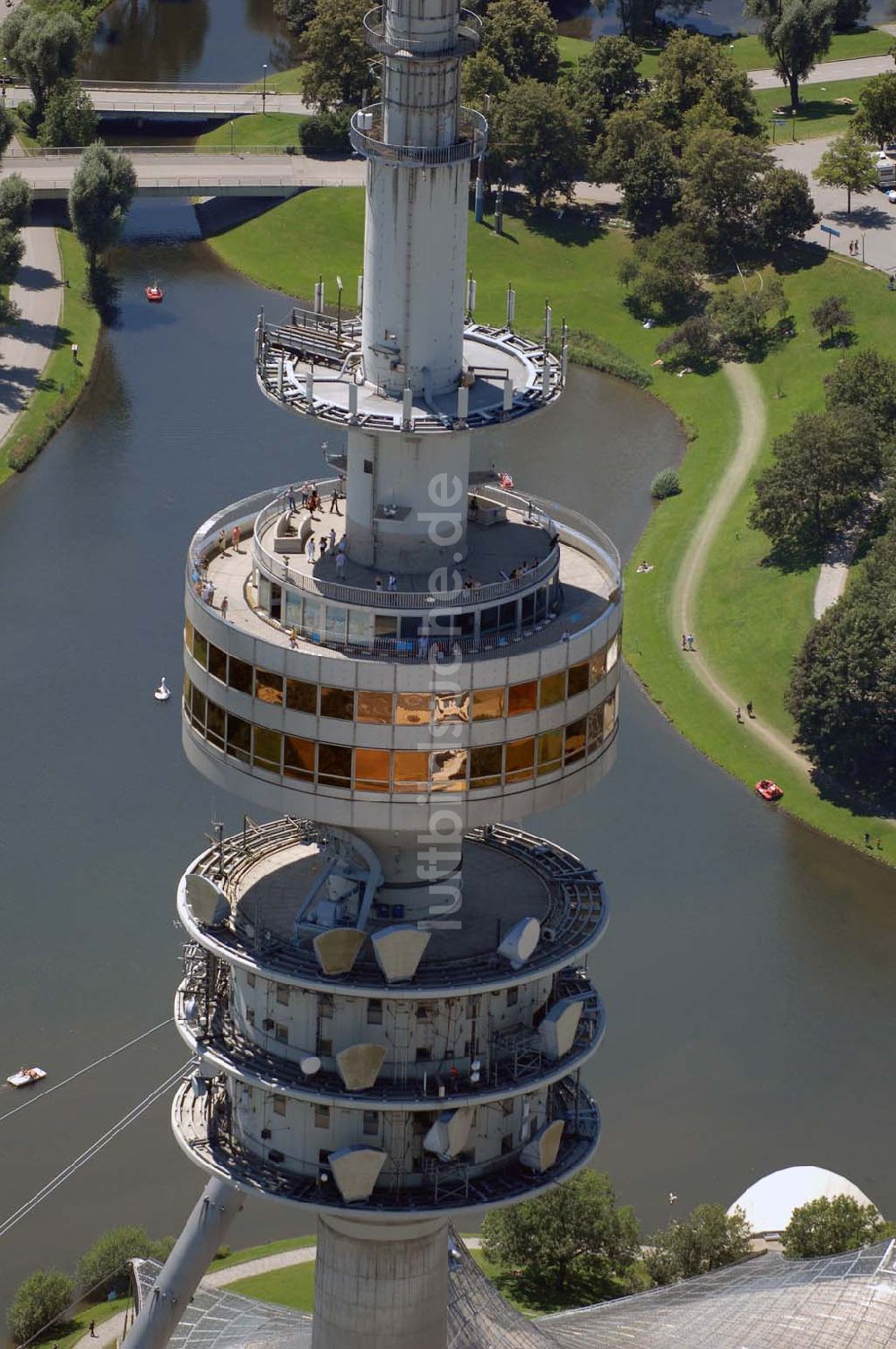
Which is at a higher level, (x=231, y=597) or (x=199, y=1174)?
(x=231, y=597)

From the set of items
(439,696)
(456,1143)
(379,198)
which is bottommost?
(456,1143)

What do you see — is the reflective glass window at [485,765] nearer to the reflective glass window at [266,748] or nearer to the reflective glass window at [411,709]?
the reflective glass window at [411,709]

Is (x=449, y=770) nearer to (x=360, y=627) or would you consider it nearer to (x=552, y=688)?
(x=552, y=688)

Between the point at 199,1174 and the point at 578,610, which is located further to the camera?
the point at 199,1174

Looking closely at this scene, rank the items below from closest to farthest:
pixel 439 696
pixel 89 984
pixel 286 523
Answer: pixel 439 696 < pixel 286 523 < pixel 89 984

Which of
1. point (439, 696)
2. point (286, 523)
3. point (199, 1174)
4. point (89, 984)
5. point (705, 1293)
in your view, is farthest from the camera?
point (89, 984)

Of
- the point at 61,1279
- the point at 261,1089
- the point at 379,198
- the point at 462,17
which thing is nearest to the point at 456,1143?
the point at 261,1089

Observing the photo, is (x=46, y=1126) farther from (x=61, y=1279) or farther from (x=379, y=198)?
(x=379, y=198)

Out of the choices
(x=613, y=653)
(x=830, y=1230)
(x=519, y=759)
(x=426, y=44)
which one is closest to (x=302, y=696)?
(x=519, y=759)

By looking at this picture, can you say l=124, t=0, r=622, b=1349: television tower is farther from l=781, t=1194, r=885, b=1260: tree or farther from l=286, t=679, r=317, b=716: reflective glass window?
l=781, t=1194, r=885, b=1260: tree
